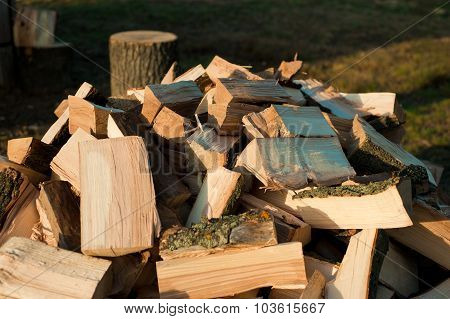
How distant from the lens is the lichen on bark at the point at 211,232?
2.50 m

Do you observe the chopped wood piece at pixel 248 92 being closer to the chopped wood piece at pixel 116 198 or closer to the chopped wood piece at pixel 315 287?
the chopped wood piece at pixel 116 198

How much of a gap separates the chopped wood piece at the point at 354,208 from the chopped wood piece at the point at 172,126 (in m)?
0.65

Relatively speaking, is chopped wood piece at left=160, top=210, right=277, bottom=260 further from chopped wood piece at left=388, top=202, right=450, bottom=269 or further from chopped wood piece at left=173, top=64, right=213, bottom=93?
chopped wood piece at left=173, top=64, right=213, bottom=93

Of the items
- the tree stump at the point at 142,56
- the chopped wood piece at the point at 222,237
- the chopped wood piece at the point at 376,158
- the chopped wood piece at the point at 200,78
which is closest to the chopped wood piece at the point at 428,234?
the chopped wood piece at the point at 376,158

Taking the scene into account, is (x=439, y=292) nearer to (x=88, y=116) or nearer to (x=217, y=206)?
(x=217, y=206)

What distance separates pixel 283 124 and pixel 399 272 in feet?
3.20

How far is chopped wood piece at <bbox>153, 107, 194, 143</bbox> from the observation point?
3.21 metres

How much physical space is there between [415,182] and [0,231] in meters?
2.22

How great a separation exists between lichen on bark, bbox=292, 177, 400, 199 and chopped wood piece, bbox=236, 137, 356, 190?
54mm

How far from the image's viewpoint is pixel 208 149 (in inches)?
119

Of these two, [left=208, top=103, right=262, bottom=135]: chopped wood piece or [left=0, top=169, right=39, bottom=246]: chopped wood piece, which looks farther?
[left=208, top=103, right=262, bottom=135]: chopped wood piece

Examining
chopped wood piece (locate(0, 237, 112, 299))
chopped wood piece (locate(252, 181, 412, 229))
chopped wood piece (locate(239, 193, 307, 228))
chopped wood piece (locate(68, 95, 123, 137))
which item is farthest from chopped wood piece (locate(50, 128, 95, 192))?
chopped wood piece (locate(252, 181, 412, 229))

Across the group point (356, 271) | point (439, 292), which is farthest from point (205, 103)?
point (439, 292)

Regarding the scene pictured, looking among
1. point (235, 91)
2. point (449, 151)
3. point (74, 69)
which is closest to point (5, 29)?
point (74, 69)
